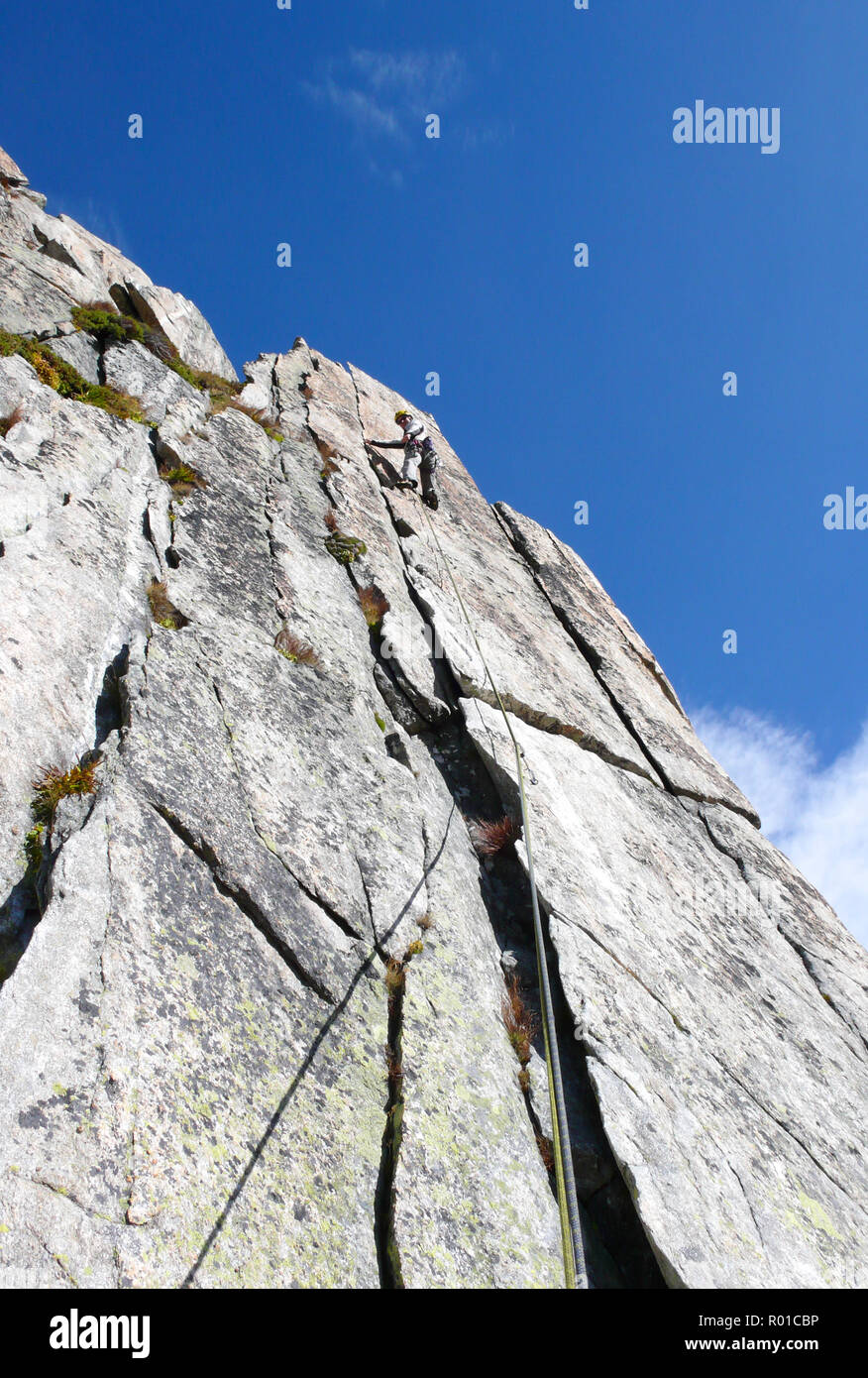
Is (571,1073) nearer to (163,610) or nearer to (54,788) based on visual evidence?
(54,788)

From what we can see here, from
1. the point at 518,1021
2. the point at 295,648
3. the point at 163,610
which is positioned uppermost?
the point at 295,648

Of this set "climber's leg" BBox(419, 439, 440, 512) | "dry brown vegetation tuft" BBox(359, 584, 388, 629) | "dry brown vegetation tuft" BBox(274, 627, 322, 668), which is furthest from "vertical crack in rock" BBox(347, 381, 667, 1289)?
"climber's leg" BBox(419, 439, 440, 512)

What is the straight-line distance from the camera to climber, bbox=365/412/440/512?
17.4 m

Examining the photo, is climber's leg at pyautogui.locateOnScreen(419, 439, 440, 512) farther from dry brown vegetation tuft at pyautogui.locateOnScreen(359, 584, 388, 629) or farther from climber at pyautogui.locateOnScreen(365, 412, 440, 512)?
dry brown vegetation tuft at pyautogui.locateOnScreen(359, 584, 388, 629)

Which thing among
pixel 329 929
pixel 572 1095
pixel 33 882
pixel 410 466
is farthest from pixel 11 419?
pixel 572 1095

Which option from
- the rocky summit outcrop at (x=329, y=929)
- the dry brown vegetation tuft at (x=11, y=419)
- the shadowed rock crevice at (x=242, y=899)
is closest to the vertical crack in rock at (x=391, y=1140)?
the rocky summit outcrop at (x=329, y=929)

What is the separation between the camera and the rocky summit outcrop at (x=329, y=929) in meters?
5.01

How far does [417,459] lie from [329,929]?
1280 centimetres

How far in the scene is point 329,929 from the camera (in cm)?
695

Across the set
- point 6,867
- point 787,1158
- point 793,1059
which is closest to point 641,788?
point 793,1059

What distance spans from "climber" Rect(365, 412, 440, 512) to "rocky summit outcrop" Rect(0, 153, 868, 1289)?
405 centimetres
